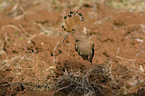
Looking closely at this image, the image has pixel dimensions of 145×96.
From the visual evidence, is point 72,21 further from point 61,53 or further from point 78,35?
point 61,53

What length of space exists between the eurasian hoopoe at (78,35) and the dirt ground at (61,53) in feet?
Answer: 0.43

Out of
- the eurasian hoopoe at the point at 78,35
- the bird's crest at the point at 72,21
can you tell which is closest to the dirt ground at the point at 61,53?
the eurasian hoopoe at the point at 78,35

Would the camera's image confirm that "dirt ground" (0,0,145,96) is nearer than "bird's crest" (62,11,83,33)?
No

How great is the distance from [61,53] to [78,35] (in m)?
0.80

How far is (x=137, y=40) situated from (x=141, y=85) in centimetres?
126

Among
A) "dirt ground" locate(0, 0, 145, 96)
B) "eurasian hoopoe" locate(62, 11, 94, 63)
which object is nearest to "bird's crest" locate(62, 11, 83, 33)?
"eurasian hoopoe" locate(62, 11, 94, 63)

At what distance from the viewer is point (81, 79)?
7.14ft

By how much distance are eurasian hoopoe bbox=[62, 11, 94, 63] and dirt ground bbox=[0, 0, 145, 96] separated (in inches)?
5.1

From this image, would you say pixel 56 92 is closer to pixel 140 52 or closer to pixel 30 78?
pixel 30 78

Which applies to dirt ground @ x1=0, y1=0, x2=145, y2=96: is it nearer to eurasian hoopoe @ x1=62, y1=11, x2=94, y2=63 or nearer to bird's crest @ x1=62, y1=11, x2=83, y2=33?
eurasian hoopoe @ x1=62, y1=11, x2=94, y2=63

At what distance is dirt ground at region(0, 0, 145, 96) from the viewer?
2277mm

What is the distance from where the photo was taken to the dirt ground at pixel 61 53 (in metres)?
2.28

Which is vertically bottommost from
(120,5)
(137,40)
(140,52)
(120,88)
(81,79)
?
(120,88)

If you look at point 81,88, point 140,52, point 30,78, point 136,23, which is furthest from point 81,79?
point 136,23
